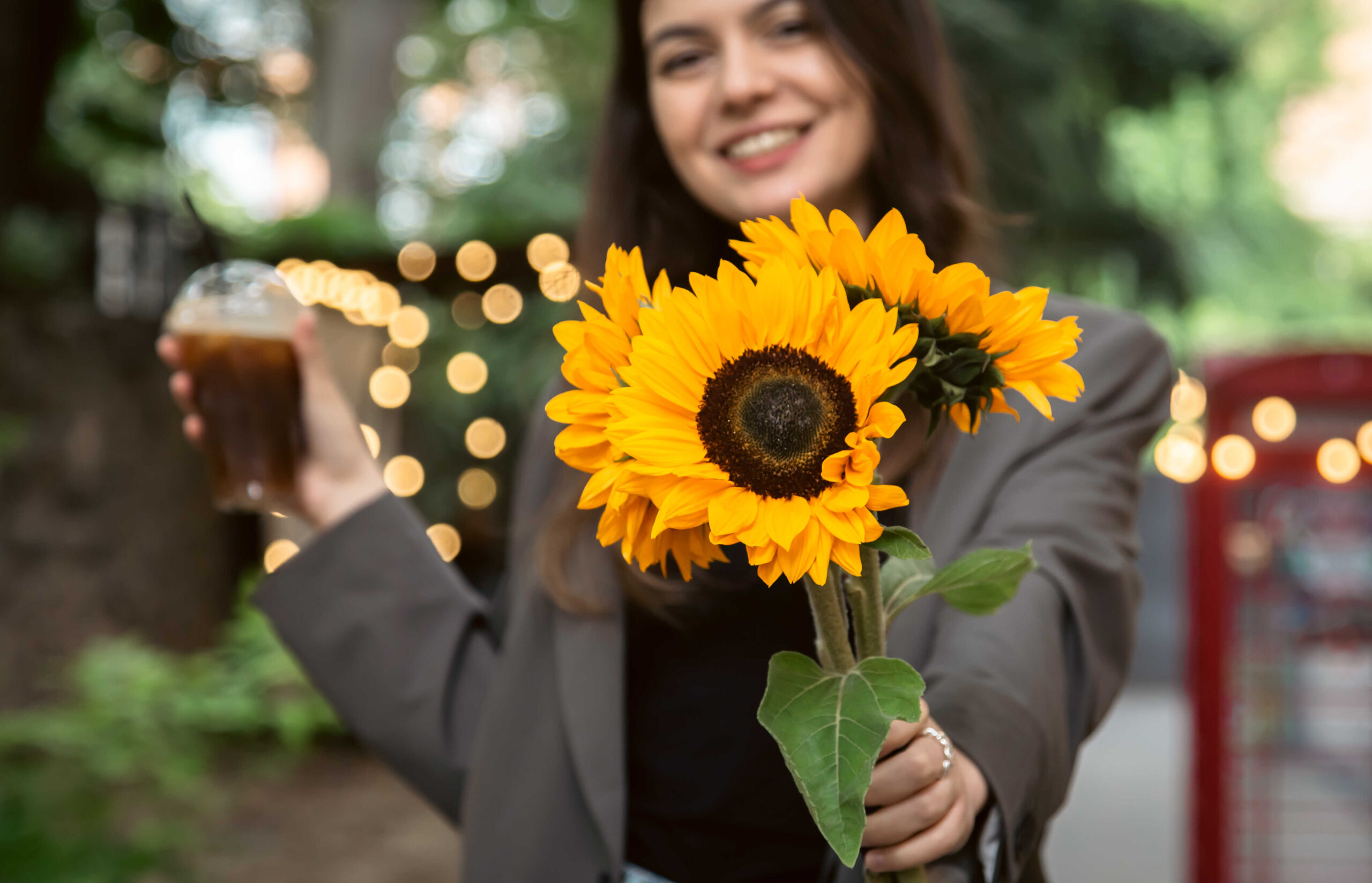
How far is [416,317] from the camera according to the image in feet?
22.5

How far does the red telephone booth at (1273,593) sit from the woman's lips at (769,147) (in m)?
2.22

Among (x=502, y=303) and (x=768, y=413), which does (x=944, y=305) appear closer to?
(x=768, y=413)

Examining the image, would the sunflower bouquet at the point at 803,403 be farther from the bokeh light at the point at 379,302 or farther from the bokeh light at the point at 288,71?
the bokeh light at the point at 288,71

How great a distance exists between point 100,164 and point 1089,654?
25.7ft

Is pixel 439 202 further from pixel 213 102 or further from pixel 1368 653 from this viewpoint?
pixel 1368 653

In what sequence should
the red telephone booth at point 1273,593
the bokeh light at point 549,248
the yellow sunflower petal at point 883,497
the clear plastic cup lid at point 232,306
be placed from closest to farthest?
the yellow sunflower petal at point 883,497 → the clear plastic cup lid at point 232,306 → the red telephone booth at point 1273,593 → the bokeh light at point 549,248

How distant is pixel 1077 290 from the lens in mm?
7359

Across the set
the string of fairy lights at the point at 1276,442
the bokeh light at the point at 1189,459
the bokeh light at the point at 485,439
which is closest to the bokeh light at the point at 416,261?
the bokeh light at the point at 485,439

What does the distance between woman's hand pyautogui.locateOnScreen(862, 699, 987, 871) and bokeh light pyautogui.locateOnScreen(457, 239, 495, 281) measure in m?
6.08

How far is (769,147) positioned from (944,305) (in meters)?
0.67

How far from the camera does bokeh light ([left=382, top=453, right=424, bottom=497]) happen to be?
267 inches

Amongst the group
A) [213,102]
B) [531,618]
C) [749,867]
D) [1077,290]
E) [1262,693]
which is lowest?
[1262,693]

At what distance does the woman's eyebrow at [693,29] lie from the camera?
51.3 inches

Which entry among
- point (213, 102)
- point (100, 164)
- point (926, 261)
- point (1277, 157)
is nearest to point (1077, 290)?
point (213, 102)
